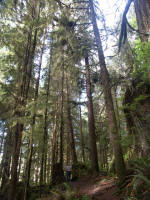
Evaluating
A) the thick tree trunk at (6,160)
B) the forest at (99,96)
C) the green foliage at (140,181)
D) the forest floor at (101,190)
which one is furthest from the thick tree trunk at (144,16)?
the thick tree trunk at (6,160)

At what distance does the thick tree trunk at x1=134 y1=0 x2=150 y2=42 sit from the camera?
3789 millimetres

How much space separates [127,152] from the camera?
6.86 m

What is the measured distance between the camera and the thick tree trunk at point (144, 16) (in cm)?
379

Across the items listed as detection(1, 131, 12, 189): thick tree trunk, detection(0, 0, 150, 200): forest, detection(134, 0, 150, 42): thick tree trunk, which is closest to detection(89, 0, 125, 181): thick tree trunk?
detection(0, 0, 150, 200): forest

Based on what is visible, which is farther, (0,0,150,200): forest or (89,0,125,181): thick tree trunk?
(89,0,125,181): thick tree trunk

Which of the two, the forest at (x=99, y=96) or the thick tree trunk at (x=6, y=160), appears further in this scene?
the thick tree trunk at (x=6, y=160)

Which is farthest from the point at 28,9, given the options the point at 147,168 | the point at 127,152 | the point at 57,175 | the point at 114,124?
the point at 57,175

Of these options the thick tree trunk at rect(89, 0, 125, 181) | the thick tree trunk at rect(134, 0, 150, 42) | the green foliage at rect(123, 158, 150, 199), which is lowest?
the green foliage at rect(123, 158, 150, 199)

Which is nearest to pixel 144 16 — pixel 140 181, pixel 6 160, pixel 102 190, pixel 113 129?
pixel 113 129

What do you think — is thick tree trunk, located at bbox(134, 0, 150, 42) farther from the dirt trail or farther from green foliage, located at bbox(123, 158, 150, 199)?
the dirt trail

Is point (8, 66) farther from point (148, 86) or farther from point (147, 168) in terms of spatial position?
point (147, 168)

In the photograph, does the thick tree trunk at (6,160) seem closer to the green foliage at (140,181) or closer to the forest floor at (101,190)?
the forest floor at (101,190)

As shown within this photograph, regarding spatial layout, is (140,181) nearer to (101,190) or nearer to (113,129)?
(113,129)

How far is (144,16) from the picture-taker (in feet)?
12.8
